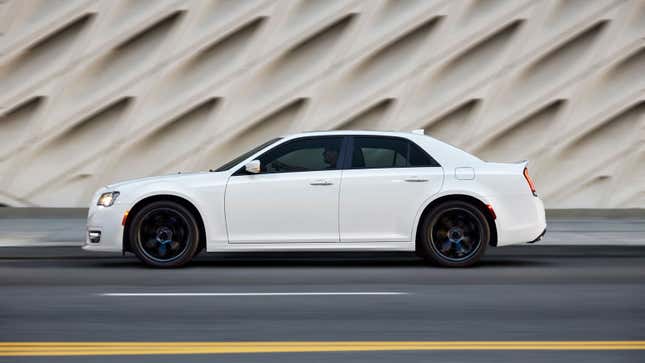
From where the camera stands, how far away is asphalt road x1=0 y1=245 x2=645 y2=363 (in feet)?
23.5

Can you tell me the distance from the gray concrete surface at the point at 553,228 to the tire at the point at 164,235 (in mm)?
3100

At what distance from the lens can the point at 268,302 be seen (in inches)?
347

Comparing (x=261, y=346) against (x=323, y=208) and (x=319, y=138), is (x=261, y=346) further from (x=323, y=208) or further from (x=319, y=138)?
(x=319, y=138)

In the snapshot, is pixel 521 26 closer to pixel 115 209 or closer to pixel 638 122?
pixel 638 122

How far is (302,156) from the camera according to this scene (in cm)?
1136

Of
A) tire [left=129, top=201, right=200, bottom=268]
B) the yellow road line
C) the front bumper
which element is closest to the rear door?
tire [left=129, top=201, right=200, bottom=268]

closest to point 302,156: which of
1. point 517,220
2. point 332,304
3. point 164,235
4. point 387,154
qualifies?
point 387,154

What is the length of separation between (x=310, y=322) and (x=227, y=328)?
2.00ft

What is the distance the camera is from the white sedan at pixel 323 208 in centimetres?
1127

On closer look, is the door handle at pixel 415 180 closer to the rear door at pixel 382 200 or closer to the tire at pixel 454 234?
the rear door at pixel 382 200

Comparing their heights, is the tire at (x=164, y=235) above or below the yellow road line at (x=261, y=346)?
above

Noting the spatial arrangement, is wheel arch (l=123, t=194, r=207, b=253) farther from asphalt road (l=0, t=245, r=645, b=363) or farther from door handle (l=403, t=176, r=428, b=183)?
door handle (l=403, t=176, r=428, b=183)

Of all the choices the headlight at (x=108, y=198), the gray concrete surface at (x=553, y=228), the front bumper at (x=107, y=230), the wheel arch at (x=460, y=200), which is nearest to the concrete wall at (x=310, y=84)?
the gray concrete surface at (x=553, y=228)

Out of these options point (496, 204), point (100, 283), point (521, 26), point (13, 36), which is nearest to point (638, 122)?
point (521, 26)
